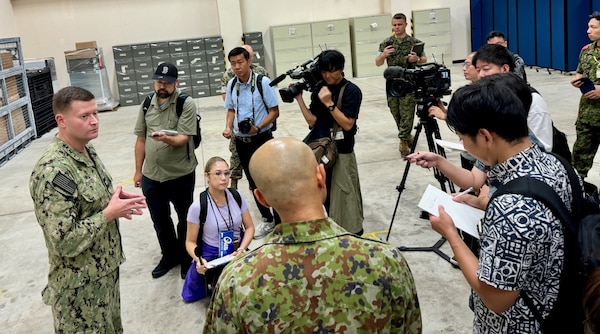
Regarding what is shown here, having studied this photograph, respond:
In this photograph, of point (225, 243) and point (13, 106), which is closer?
point (225, 243)

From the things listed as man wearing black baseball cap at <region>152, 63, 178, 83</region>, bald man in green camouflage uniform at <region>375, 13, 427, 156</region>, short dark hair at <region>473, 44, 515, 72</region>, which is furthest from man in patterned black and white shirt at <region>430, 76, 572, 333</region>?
bald man in green camouflage uniform at <region>375, 13, 427, 156</region>

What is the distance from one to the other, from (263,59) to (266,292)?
13.4m

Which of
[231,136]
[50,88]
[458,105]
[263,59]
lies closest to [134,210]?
[458,105]

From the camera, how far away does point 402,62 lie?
711 centimetres

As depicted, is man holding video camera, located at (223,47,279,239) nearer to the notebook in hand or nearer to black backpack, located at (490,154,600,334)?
the notebook in hand

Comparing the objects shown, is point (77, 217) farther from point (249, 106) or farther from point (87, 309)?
point (249, 106)

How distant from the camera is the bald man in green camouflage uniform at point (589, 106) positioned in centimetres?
479

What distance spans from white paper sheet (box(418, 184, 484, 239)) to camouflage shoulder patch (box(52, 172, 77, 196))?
1463 millimetres

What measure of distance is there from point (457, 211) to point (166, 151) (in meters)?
2.51

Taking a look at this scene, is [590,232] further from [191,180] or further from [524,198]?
[191,180]

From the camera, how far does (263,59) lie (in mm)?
14352

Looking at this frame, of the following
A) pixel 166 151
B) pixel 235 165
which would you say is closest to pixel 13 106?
pixel 235 165

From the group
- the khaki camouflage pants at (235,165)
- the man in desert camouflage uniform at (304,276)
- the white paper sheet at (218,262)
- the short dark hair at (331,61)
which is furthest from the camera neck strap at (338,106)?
the man in desert camouflage uniform at (304,276)

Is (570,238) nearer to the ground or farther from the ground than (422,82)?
nearer to the ground
